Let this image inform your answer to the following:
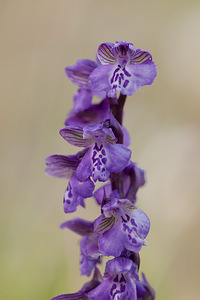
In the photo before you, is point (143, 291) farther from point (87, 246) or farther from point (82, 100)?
point (82, 100)

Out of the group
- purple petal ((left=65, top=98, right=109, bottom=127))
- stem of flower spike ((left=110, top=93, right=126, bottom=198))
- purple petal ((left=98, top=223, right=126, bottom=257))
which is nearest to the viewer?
purple petal ((left=98, top=223, right=126, bottom=257))

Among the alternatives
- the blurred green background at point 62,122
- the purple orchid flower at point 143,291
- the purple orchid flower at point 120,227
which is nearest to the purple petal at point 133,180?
the purple orchid flower at point 120,227

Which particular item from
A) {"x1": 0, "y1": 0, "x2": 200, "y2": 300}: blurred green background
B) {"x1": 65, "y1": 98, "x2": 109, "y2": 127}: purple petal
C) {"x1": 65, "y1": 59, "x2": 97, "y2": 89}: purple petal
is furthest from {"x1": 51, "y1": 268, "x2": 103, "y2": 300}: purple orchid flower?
{"x1": 0, "y1": 0, "x2": 200, "y2": 300}: blurred green background

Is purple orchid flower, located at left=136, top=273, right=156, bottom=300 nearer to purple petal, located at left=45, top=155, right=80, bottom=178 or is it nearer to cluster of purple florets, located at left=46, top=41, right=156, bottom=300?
cluster of purple florets, located at left=46, top=41, right=156, bottom=300

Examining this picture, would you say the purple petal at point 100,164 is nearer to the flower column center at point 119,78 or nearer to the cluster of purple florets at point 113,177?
the cluster of purple florets at point 113,177

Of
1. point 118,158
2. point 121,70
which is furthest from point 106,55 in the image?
point 118,158

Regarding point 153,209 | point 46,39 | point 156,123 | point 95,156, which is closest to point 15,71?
Result: point 46,39

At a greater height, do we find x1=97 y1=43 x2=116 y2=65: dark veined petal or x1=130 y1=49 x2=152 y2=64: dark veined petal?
x1=97 y1=43 x2=116 y2=65: dark veined petal
